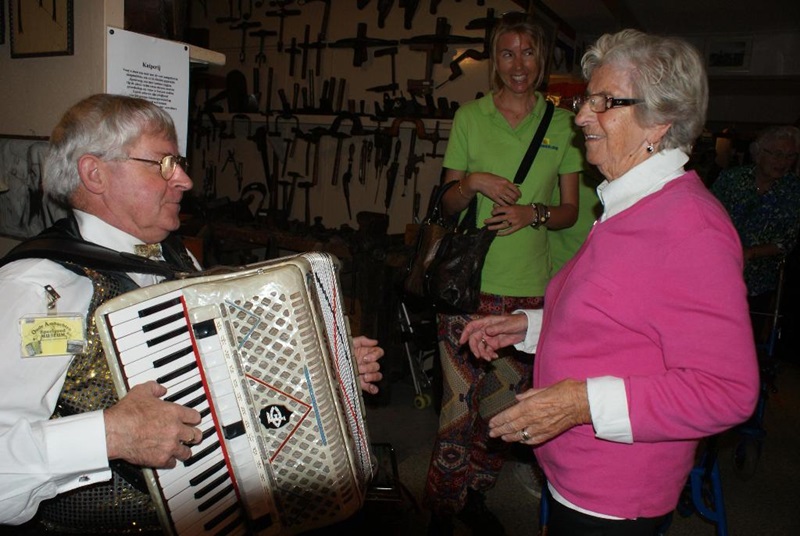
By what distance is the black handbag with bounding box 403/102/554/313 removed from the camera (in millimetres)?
2236

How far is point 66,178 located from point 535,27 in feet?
5.99

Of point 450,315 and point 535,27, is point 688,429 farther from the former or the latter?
point 535,27

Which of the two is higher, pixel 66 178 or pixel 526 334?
pixel 66 178

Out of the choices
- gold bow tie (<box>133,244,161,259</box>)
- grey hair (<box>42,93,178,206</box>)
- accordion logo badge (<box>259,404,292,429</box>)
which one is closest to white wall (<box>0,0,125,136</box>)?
grey hair (<box>42,93,178,206</box>)

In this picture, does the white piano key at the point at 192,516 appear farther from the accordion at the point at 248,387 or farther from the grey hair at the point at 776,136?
the grey hair at the point at 776,136

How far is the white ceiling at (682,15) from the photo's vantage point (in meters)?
5.35

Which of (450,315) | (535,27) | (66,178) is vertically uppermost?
(535,27)

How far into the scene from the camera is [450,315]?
2.35m

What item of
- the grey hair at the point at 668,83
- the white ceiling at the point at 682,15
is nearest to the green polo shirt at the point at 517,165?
the grey hair at the point at 668,83

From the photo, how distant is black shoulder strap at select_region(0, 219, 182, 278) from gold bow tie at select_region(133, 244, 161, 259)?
0.50 ft

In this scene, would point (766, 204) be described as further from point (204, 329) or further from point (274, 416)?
point (204, 329)

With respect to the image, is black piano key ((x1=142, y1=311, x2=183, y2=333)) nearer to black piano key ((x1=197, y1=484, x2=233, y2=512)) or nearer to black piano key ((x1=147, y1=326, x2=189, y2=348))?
black piano key ((x1=147, y1=326, x2=189, y2=348))

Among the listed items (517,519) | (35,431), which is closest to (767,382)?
(517,519)

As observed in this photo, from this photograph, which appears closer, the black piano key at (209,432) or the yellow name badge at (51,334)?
the yellow name badge at (51,334)
